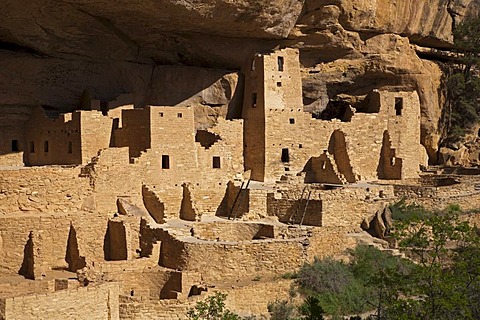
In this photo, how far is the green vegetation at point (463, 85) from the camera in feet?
101

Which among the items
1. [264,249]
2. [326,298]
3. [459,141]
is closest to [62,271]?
[264,249]

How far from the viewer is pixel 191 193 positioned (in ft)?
76.1

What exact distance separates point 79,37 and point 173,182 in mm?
5167

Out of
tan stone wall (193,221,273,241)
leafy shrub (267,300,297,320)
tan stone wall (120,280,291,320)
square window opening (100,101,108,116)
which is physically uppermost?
square window opening (100,101,108,116)

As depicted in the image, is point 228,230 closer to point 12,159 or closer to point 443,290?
point 12,159

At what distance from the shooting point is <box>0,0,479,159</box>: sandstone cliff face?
23.2 meters

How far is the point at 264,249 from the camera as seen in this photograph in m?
20.0

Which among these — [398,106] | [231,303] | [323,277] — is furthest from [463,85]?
[231,303]

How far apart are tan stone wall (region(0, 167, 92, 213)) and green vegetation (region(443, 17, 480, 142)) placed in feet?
51.0

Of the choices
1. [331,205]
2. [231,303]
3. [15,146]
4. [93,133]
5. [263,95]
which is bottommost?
[231,303]

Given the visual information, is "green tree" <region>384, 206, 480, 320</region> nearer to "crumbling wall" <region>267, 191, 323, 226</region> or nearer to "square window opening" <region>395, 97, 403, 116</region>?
"crumbling wall" <region>267, 191, 323, 226</region>

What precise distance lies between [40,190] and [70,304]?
4487mm

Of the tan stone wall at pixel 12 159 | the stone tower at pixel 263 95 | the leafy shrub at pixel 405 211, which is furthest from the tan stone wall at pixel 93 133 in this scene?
the leafy shrub at pixel 405 211

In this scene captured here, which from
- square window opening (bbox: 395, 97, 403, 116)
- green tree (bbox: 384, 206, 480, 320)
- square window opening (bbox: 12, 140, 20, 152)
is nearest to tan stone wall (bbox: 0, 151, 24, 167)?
square window opening (bbox: 12, 140, 20, 152)
